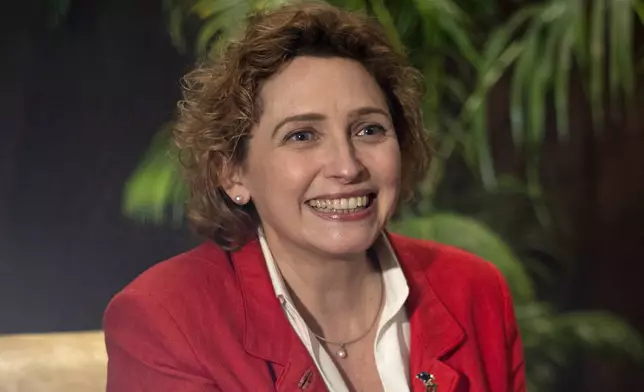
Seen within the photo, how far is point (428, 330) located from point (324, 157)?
37 cm

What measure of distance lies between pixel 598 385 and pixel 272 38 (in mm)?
1156

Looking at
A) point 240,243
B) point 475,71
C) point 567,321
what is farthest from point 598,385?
point 240,243

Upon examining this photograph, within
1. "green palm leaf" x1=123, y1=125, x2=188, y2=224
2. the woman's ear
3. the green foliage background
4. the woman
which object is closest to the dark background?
"green palm leaf" x1=123, y1=125, x2=188, y2=224

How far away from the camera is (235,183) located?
4.04 feet

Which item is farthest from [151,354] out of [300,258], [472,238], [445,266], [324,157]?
[472,238]

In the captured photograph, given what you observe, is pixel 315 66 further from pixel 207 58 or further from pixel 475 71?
pixel 475 71

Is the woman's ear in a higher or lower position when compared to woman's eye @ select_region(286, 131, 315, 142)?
lower

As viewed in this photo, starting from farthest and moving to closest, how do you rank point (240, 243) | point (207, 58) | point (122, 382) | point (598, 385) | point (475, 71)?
point (598, 385) < point (475, 71) < point (207, 58) < point (240, 243) < point (122, 382)

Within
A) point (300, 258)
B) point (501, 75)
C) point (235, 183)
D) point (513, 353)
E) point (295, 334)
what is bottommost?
point (513, 353)

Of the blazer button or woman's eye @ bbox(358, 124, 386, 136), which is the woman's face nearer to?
woman's eye @ bbox(358, 124, 386, 136)

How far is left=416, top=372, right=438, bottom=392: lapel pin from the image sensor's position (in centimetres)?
119

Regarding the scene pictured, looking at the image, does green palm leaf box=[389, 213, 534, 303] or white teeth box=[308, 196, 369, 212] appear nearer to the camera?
white teeth box=[308, 196, 369, 212]

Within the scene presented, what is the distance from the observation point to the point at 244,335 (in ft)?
3.66

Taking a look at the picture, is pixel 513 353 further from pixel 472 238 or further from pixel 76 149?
pixel 76 149
